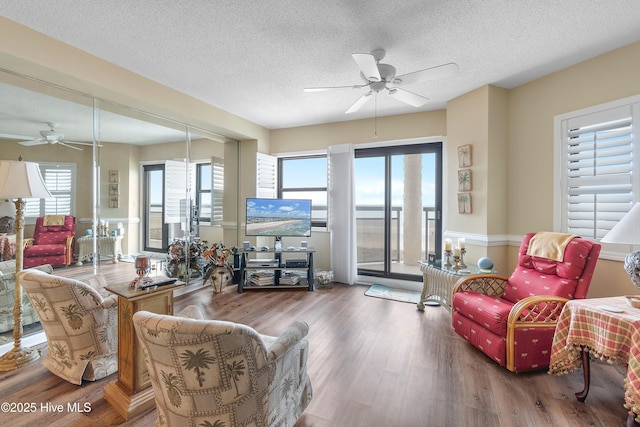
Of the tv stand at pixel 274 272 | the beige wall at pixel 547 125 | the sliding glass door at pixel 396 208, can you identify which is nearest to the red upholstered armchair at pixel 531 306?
the beige wall at pixel 547 125

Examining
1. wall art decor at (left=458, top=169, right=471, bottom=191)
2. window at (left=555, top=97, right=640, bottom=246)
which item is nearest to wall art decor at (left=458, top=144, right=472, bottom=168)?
wall art decor at (left=458, top=169, right=471, bottom=191)

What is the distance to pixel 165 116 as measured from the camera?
11.5 feet

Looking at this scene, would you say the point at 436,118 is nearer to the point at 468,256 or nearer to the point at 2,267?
the point at 468,256

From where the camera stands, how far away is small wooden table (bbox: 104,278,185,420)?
64.0 inches

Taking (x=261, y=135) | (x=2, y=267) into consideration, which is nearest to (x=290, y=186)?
(x=261, y=135)

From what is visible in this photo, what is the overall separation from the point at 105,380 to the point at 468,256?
3.73 metres

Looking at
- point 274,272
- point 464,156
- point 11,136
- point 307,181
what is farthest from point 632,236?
point 11,136

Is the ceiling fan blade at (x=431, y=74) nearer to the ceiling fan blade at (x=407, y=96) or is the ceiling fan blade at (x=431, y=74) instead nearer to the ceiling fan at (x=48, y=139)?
the ceiling fan blade at (x=407, y=96)

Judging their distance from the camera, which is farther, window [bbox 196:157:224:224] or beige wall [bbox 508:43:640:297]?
window [bbox 196:157:224:224]

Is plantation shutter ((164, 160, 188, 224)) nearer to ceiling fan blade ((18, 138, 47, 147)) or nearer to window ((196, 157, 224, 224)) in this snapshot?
window ((196, 157, 224, 224))

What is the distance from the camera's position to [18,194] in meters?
2.00

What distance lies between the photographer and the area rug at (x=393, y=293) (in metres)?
3.75

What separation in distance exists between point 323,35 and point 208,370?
2.41 metres

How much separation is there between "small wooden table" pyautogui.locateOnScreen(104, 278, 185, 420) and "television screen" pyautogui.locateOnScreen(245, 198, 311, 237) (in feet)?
8.10
